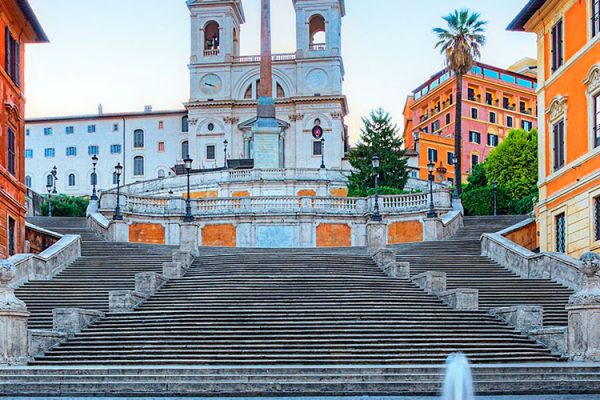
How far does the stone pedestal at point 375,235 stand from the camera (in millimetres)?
39906

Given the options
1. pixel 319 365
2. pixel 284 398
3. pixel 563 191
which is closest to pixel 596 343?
pixel 319 365

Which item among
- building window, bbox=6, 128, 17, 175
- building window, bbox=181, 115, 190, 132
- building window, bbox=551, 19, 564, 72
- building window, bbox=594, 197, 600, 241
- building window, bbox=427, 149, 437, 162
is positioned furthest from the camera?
building window, bbox=181, 115, 190, 132

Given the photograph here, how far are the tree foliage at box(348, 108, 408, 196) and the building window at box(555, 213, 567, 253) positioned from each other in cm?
2799

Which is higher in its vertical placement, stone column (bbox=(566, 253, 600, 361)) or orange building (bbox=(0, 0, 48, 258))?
orange building (bbox=(0, 0, 48, 258))

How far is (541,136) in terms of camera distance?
38.0 metres

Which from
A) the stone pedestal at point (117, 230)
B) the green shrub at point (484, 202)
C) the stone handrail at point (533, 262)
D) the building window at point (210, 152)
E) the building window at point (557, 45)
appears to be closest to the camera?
the stone handrail at point (533, 262)

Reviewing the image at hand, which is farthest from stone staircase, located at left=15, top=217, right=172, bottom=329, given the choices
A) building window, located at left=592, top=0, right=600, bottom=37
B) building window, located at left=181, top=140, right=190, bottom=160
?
building window, located at left=181, top=140, right=190, bottom=160

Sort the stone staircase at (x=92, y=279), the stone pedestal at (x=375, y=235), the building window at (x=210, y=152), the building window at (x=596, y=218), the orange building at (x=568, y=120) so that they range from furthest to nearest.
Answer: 1. the building window at (x=210, y=152)
2. the stone pedestal at (x=375, y=235)
3. the orange building at (x=568, y=120)
4. the building window at (x=596, y=218)
5. the stone staircase at (x=92, y=279)

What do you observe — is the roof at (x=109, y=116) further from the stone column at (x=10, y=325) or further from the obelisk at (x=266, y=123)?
the stone column at (x=10, y=325)

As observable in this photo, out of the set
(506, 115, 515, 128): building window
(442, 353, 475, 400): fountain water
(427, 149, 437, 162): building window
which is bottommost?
(442, 353, 475, 400): fountain water

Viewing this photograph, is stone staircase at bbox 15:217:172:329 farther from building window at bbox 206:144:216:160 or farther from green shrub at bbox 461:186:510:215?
building window at bbox 206:144:216:160

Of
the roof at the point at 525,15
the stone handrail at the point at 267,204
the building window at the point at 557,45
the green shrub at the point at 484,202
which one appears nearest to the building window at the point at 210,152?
the green shrub at the point at 484,202

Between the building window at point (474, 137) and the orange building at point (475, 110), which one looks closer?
the orange building at point (475, 110)

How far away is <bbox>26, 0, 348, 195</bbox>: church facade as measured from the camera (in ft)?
333
